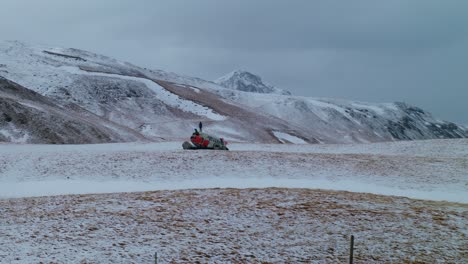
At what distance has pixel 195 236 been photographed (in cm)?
1465

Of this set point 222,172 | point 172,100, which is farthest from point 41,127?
point 172,100

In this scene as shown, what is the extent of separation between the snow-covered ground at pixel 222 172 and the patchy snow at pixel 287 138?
2897 inches

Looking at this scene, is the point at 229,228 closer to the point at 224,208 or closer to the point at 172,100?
the point at 224,208

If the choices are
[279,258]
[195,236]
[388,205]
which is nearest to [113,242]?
[195,236]

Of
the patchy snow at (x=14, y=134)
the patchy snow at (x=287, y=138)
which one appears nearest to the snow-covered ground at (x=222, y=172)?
the patchy snow at (x=14, y=134)

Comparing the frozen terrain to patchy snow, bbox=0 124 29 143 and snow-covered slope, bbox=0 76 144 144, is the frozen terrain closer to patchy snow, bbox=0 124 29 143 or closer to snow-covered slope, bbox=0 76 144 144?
patchy snow, bbox=0 124 29 143

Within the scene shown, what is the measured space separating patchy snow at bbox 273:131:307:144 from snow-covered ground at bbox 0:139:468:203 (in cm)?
7358

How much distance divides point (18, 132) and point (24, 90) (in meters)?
23.4

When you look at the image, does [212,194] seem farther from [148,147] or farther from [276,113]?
[276,113]

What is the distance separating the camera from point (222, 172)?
89.5ft

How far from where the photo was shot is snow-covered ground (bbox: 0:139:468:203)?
23750 mm

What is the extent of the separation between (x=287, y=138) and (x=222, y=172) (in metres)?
84.6

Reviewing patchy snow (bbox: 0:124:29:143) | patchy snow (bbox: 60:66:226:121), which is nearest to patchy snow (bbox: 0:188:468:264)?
patchy snow (bbox: 0:124:29:143)

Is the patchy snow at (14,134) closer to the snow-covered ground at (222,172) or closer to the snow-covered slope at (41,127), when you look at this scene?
the snow-covered slope at (41,127)
